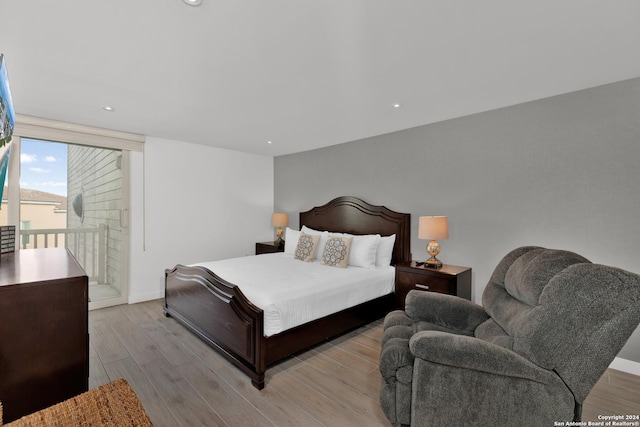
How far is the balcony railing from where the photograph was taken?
3706 millimetres

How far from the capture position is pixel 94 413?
0.91 m

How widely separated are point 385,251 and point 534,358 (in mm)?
2324

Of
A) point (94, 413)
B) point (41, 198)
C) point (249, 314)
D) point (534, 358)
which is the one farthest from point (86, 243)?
point (534, 358)

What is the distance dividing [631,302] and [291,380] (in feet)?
6.79

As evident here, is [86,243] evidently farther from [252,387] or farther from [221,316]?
[252,387]

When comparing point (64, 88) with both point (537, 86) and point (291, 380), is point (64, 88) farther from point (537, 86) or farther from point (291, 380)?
point (537, 86)

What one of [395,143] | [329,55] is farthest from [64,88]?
[395,143]

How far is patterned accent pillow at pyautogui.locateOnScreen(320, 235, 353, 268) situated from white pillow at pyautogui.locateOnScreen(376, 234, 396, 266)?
39 centimetres

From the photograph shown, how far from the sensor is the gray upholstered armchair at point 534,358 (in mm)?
1300

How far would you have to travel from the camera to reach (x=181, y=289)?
10.4 feet

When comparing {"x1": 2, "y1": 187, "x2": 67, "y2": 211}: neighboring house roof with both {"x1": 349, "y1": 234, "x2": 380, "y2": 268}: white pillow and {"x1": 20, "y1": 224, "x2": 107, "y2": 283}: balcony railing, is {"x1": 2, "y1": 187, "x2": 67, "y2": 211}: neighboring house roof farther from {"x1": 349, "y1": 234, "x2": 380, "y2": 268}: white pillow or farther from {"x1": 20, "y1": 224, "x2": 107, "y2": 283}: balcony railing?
{"x1": 349, "y1": 234, "x2": 380, "y2": 268}: white pillow

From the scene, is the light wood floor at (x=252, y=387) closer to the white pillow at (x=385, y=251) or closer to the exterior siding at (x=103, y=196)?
the white pillow at (x=385, y=251)

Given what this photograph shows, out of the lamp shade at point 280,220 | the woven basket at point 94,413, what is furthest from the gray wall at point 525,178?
the woven basket at point 94,413

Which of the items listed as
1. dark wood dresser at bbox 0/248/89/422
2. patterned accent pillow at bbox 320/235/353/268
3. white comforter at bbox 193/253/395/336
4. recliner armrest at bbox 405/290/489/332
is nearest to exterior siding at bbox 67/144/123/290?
white comforter at bbox 193/253/395/336
